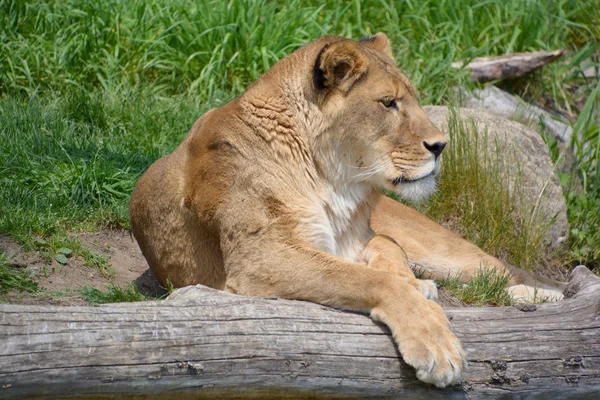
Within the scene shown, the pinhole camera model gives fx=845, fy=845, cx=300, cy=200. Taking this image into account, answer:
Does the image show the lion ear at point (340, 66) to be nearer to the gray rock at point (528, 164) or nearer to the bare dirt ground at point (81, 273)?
the bare dirt ground at point (81, 273)

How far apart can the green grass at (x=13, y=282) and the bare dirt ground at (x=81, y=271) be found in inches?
2.3

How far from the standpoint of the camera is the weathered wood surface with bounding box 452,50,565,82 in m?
8.20

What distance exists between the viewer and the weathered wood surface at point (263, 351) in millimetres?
2828

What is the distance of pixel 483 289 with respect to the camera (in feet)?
16.1

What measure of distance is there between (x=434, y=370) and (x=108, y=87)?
15.9 feet

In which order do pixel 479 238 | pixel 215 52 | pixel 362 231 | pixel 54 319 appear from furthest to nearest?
pixel 215 52, pixel 479 238, pixel 362 231, pixel 54 319

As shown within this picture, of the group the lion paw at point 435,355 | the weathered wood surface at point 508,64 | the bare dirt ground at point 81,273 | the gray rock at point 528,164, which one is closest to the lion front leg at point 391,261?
the lion paw at point 435,355

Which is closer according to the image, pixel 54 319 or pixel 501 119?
pixel 54 319

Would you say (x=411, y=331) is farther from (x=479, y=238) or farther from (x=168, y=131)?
(x=168, y=131)

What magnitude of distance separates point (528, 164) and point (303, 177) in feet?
10.4

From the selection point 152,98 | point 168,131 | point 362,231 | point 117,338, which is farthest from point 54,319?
point 152,98

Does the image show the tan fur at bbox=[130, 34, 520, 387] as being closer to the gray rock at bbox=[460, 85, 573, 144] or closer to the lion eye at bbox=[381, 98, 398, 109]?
the lion eye at bbox=[381, 98, 398, 109]

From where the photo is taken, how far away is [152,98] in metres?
7.15

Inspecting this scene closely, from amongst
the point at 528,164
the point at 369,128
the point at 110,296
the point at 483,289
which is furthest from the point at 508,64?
the point at 110,296
